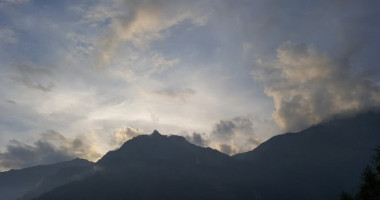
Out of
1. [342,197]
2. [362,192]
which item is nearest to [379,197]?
[362,192]

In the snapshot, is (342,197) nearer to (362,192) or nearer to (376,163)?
(362,192)

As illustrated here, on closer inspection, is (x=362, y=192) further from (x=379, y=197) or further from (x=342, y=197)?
(x=342, y=197)

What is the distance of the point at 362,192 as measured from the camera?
5728cm

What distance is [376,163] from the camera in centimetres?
5569

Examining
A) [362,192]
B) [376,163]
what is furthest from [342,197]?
[376,163]

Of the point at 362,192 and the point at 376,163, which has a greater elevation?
the point at 376,163

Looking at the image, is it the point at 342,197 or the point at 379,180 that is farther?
the point at 342,197

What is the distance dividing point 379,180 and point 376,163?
10.3ft

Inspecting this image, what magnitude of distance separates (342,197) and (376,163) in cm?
1200

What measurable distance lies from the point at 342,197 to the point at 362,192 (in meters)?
7.66

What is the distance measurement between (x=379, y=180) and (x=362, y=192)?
3.39m

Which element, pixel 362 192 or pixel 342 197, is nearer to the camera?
pixel 362 192

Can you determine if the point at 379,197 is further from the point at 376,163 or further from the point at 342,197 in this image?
the point at 342,197

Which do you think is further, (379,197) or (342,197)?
(342,197)
